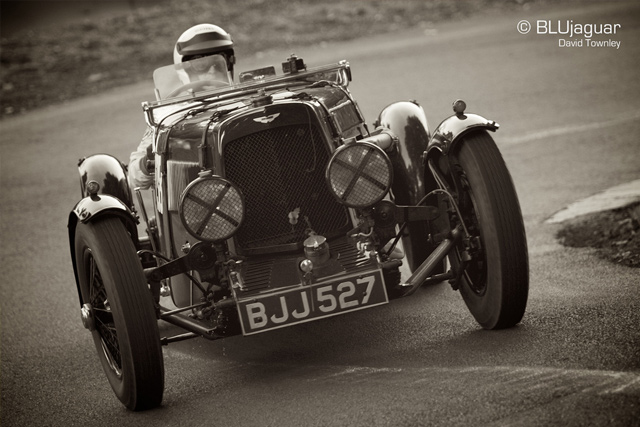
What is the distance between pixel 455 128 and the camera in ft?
15.6

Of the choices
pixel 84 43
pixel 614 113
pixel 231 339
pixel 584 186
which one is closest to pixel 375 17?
pixel 84 43

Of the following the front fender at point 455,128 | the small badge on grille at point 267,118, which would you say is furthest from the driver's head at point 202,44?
the front fender at point 455,128

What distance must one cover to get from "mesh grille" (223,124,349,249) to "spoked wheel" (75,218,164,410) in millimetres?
754

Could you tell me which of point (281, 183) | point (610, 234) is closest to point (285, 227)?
point (281, 183)

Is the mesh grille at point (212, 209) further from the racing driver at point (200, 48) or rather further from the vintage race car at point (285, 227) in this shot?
the racing driver at point (200, 48)

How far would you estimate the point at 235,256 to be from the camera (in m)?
4.77

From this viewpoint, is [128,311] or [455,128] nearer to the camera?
[128,311]

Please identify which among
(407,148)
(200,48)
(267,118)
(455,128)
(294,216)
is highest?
(200,48)

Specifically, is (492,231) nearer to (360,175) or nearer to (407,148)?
(360,175)

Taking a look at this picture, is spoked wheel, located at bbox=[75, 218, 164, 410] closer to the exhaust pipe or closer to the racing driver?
the exhaust pipe

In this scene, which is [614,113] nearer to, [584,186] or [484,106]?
[484,106]

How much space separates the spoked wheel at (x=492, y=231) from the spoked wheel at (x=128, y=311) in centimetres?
173

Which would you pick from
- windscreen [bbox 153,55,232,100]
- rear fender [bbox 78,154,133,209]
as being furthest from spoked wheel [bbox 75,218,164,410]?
windscreen [bbox 153,55,232,100]

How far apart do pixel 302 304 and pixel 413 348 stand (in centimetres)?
76
